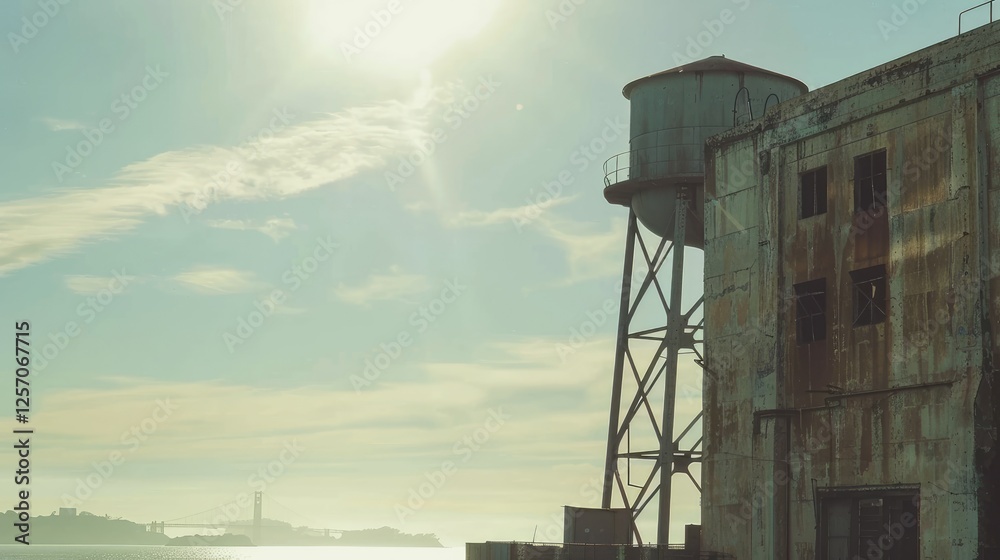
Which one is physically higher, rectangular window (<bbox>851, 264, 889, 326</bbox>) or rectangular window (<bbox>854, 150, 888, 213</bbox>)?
rectangular window (<bbox>854, 150, 888, 213</bbox>)

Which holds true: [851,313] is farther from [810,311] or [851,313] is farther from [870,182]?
[870,182]

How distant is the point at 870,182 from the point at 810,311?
341cm

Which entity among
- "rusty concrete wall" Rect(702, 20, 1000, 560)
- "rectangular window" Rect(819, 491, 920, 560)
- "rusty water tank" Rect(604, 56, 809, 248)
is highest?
"rusty water tank" Rect(604, 56, 809, 248)

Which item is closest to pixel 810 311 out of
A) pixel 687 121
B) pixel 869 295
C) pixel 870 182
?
pixel 869 295

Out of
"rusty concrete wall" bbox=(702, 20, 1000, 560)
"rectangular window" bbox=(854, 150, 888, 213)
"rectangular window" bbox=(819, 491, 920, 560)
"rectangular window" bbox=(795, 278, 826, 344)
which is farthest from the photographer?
"rectangular window" bbox=(795, 278, 826, 344)

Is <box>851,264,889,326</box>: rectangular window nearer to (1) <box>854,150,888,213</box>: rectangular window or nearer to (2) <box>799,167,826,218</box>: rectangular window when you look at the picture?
(1) <box>854,150,888,213</box>: rectangular window

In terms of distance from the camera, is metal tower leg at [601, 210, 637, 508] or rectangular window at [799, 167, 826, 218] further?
metal tower leg at [601, 210, 637, 508]

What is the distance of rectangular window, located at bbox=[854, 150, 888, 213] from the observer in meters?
28.4

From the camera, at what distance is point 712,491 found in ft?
105

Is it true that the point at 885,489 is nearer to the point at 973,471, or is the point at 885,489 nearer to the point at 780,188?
the point at 973,471

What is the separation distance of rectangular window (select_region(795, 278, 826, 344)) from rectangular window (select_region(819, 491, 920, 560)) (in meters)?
3.91

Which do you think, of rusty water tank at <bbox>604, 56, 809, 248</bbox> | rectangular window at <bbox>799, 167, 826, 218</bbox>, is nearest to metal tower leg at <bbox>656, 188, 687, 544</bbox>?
rusty water tank at <bbox>604, 56, 809, 248</bbox>

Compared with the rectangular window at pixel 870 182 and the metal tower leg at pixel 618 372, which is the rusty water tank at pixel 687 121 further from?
the rectangular window at pixel 870 182

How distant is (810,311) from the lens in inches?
1175
